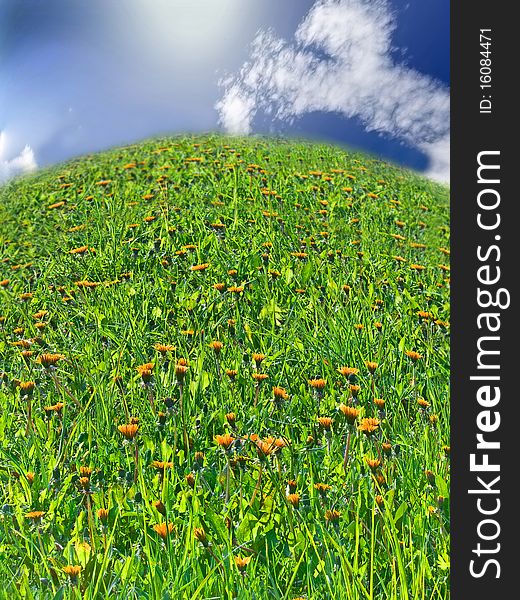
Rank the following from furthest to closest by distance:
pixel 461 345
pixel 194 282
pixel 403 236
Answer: pixel 403 236 → pixel 194 282 → pixel 461 345

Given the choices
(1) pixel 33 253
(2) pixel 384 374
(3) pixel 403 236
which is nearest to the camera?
(2) pixel 384 374

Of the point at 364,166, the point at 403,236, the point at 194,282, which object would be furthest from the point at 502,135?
the point at 364,166

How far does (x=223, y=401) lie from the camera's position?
155cm

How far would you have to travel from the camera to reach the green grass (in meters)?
1.05

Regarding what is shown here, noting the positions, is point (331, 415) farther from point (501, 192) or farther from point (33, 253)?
point (33, 253)

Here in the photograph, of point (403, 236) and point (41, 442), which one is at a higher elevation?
point (403, 236)

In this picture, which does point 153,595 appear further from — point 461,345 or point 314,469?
point 461,345

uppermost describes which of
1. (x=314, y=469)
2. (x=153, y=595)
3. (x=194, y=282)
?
(x=194, y=282)

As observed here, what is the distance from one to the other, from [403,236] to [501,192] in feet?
7.02

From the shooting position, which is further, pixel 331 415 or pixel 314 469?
pixel 331 415

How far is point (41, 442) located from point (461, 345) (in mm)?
937

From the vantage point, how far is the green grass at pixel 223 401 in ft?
3.45

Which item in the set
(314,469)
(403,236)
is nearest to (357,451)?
(314,469)

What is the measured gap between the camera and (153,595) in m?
0.96
